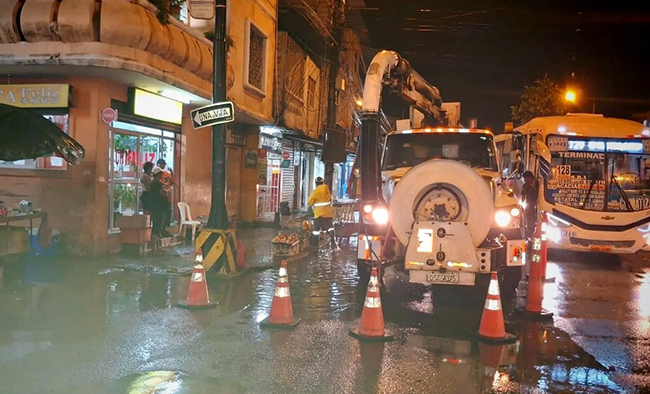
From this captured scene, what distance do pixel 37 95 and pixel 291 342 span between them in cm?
846

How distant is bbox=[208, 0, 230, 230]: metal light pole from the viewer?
32.6 feet

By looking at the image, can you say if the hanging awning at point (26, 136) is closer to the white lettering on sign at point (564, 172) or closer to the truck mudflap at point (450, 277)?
the truck mudflap at point (450, 277)

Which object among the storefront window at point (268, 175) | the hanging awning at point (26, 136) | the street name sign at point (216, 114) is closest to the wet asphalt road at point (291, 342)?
the hanging awning at point (26, 136)

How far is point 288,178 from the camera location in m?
25.9

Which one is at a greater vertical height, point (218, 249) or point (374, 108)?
point (374, 108)

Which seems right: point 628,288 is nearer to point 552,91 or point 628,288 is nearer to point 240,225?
point 240,225

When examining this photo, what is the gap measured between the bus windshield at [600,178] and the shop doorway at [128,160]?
978 centimetres

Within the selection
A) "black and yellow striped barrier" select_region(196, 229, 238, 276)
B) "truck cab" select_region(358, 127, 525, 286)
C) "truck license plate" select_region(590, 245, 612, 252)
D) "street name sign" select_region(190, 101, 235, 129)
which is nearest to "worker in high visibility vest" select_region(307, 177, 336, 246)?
"black and yellow striped barrier" select_region(196, 229, 238, 276)

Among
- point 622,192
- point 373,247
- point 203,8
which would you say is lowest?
point 373,247

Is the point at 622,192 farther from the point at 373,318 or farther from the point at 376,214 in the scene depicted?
the point at 373,318

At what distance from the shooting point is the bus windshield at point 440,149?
9867mm

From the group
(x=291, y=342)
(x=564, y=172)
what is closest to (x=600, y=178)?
(x=564, y=172)

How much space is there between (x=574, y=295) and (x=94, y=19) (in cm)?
984

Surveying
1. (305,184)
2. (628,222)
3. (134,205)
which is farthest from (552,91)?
(134,205)
